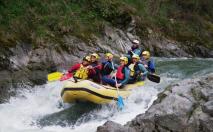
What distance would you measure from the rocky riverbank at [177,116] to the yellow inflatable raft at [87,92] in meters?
2.88

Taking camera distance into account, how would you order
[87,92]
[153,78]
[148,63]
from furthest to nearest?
[148,63] → [153,78] → [87,92]

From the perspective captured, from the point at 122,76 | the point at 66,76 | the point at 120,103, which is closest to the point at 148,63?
the point at 122,76

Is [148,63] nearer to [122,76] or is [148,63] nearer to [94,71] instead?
[122,76]

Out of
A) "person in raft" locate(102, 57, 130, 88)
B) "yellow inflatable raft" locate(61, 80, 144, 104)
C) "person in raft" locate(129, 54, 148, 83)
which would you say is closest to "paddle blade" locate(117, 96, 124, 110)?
"yellow inflatable raft" locate(61, 80, 144, 104)

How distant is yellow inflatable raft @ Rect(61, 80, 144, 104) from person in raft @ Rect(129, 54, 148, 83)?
1465 mm

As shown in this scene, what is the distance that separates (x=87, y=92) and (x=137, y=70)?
2530 millimetres

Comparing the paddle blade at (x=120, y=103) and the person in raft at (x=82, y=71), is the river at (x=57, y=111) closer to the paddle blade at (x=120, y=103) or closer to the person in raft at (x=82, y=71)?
the paddle blade at (x=120, y=103)

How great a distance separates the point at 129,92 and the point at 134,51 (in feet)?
10.8

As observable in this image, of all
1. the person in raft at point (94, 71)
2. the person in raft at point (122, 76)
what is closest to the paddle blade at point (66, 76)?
the person in raft at point (94, 71)

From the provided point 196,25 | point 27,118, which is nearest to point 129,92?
point 27,118

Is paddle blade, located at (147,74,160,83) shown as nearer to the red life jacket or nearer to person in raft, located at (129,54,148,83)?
person in raft, located at (129,54,148,83)

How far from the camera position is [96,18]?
62.3ft

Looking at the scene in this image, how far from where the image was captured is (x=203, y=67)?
688 inches

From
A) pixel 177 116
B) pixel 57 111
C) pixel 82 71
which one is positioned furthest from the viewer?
pixel 82 71
